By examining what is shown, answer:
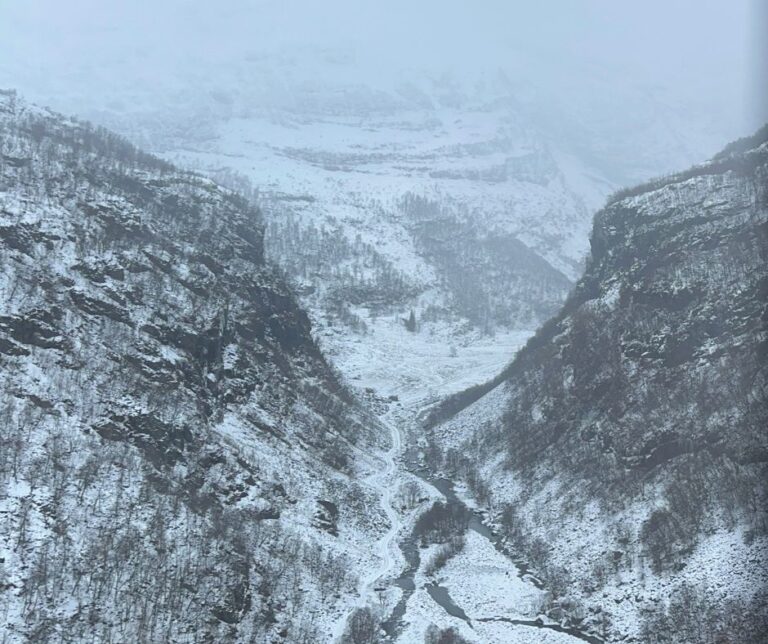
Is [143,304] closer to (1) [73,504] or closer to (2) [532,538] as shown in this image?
(1) [73,504]

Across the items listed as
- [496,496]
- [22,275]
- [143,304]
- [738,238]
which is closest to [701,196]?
[738,238]

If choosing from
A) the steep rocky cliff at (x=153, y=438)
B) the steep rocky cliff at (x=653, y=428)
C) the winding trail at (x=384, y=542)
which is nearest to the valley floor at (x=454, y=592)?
the winding trail at (x=384, y=542)

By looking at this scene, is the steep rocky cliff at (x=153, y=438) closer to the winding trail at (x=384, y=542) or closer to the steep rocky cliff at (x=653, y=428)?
the winding trail at (x=384, y=542)

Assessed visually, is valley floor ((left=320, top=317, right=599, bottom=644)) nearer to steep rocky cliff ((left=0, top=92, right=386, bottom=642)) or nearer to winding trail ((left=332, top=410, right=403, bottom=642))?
winding trail ((left=332, top=410, right=403, bottom=642))

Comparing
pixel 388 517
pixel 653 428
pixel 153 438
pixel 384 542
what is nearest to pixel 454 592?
pixel 384 542

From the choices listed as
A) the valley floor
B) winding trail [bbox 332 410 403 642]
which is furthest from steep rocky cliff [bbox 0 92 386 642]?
the valley floor

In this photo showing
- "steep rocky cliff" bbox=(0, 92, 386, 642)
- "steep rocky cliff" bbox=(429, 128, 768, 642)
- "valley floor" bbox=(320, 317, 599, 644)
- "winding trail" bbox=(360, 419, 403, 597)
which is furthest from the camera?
"winding trail" bbox=(360, 419, 403, 597)
